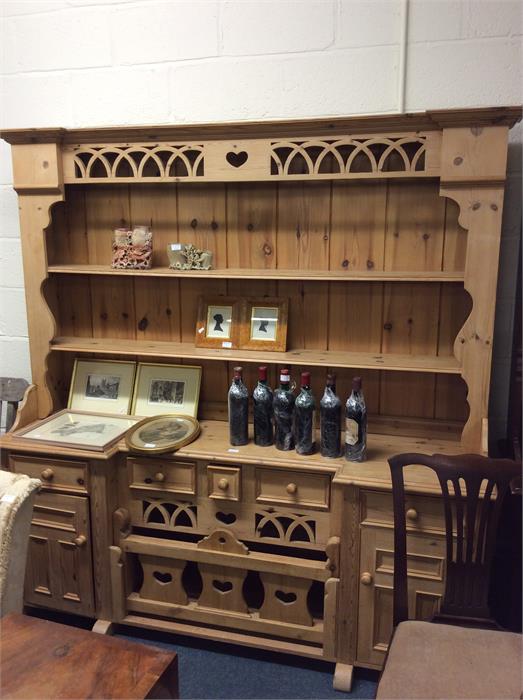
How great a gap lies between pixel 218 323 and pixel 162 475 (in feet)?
1.89

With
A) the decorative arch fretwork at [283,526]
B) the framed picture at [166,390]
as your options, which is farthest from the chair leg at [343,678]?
the framed picture at [166,390]

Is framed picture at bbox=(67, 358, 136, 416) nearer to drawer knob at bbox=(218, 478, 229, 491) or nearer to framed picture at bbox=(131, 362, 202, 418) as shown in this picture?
framed picture at bbox=(131, 362, 202, 418)

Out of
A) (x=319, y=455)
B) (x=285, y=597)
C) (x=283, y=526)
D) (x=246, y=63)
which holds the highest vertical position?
(x=246, y=63)

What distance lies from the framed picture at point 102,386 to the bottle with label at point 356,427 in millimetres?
883

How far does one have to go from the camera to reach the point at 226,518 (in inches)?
79.0

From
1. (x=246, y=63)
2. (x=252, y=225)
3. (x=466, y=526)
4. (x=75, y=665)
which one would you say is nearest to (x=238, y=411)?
(x=252, y=225)

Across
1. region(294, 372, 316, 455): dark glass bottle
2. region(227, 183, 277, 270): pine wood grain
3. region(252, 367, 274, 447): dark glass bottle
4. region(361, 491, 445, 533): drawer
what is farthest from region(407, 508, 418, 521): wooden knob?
region(227, 183, 277, 270): pine wood grain

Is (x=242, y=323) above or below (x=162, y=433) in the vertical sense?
above

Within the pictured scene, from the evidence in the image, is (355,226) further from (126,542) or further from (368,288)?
(126,542)

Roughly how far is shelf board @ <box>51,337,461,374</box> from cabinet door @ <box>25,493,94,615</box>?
0.54 meters

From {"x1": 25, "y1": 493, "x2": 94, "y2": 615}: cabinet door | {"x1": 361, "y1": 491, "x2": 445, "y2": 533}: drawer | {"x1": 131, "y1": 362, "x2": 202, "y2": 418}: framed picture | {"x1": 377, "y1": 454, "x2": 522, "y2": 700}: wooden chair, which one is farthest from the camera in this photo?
{"x1": 131, "y1": 362, "x2": 202, "y2": 418}: framed picture

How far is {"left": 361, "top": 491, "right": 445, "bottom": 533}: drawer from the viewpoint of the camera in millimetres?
1742

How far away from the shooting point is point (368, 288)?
2.07 metres

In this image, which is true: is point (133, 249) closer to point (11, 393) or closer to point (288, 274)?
point (288, 274)
